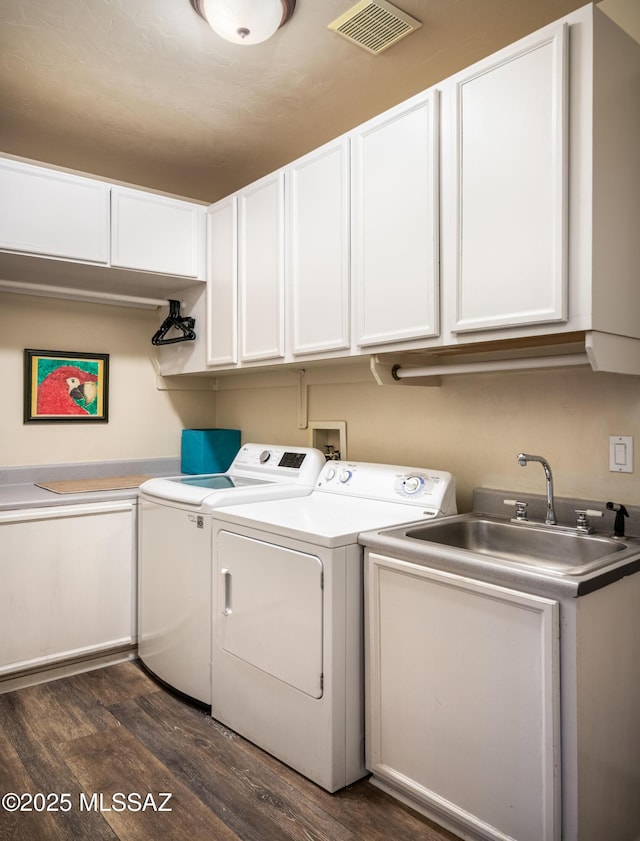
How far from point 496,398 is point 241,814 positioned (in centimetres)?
163

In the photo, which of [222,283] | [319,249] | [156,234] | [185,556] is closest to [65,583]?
[185,556]

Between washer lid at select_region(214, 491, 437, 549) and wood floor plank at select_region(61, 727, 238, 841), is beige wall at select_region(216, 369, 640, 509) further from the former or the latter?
wood floor plank at select_region(61, 727, 238, 841)

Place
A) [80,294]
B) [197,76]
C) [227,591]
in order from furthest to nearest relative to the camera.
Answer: [80,294]
[197,76]
[227,591]

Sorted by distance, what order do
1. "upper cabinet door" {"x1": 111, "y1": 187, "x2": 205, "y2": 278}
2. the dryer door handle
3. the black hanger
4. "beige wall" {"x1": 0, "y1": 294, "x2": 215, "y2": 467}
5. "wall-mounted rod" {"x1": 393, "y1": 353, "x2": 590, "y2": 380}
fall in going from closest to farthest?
"wall-mounted rod" {"x1": 393, "y1": 353, "x2": 590, "y2": 380} < the dryer door handle < "upper cabinet door" {"x1": 111, "y1": 187, "x2": 205, "y2": 278} < "beige wall" {"x1": 0, "y1": 294, "x2": 215, "y2": 467} < the black hanger

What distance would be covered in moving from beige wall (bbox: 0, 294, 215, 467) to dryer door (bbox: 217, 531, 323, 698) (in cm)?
144

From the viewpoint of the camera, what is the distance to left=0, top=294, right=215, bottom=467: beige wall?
3.02m

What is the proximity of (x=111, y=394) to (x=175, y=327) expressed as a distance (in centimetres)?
55

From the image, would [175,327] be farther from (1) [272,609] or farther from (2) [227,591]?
(1) [272,609]

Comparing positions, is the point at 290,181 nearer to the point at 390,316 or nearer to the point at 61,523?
the point at 390,316

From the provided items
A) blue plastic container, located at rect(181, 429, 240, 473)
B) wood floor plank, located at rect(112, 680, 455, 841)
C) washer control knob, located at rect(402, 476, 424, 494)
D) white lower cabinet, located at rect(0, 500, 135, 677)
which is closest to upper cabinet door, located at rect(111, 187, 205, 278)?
blue plastic container, located at rect(181, 429, 240, 473)

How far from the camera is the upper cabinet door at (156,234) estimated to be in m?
2.79

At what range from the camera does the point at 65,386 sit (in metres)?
3.18

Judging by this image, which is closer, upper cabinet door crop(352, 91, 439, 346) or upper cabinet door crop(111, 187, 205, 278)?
upper cabinet door crop(352, 91, 439, 346)

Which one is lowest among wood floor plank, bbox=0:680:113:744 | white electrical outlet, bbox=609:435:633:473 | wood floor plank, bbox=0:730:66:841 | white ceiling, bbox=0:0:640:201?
wood floor plank, bbox=0:730:66:841
